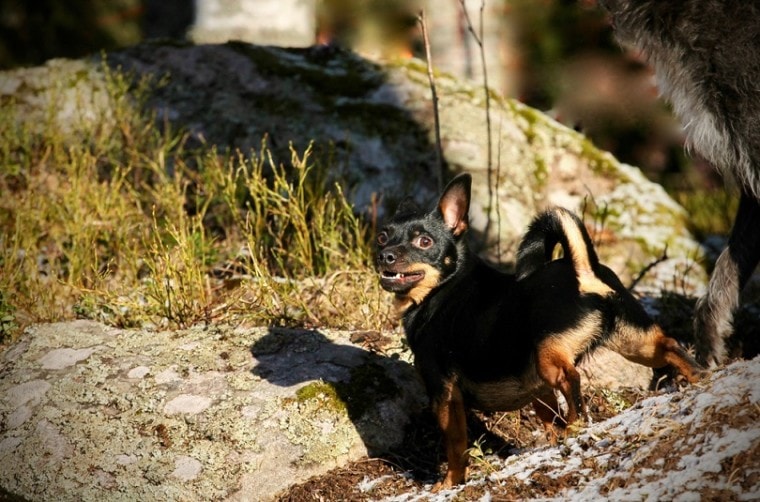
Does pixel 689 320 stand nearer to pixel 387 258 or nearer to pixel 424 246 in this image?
pixel 424 246

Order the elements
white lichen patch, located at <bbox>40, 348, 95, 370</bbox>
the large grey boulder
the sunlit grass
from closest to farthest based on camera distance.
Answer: white lichen patch, located at <bbox>40, 348, 95, 370</bbox> → the sunlit grass → the large grey boulder

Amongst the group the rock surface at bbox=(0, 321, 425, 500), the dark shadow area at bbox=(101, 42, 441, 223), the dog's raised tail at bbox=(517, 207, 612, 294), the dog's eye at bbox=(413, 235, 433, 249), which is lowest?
the rock surface at bbox=(0, 321, 425, 500)

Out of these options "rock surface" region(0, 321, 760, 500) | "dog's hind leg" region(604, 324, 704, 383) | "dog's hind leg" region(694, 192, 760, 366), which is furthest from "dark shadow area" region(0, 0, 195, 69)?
"dog's hind leg" region(604, 324, 704, 383)

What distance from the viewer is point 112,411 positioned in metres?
4.51

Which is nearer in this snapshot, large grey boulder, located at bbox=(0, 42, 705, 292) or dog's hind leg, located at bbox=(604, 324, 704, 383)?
dog's hind leg, located at bbox=(604, 324, 704, 383)

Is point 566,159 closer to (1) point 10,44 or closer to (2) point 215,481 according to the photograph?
(2) point 215,481

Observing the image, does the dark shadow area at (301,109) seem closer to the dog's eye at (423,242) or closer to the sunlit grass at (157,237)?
the sunlit grass at (157,237)

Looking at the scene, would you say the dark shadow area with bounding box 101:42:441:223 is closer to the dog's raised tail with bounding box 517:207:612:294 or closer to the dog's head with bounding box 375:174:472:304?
the dog's head with bounding box 375:174:472:304

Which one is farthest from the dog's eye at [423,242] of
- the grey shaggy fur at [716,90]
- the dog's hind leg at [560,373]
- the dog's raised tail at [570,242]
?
the grey shaggy fur at [716,90]

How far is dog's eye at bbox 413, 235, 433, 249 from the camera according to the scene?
13.9ft

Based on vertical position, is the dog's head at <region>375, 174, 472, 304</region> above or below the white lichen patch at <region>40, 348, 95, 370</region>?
above

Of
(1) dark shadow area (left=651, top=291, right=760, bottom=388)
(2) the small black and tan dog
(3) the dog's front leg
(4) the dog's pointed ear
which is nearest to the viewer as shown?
(2) the small black and tan dog

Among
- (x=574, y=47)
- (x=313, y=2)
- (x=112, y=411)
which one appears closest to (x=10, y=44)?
(x=313, y=2)

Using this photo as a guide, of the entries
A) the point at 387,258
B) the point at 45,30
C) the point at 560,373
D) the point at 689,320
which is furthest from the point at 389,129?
the point at 45,30
